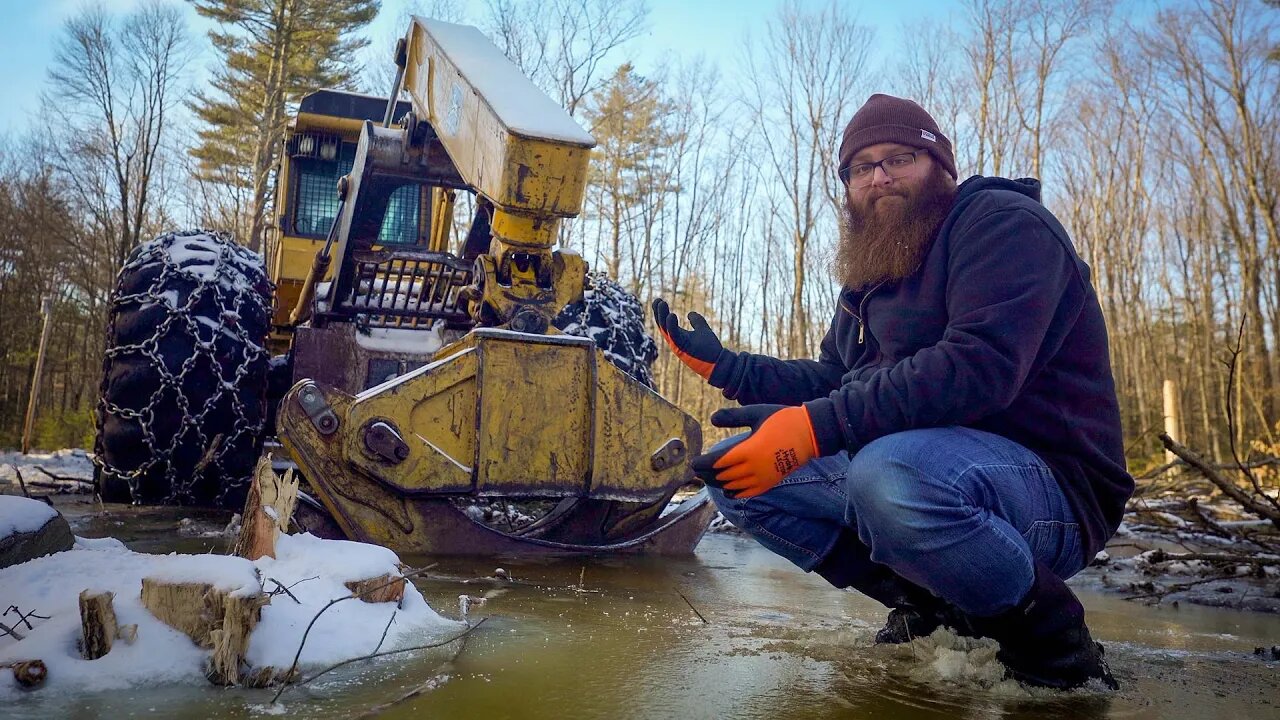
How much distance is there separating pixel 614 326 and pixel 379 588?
3513 millimetres

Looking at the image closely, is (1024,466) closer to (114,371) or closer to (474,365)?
(474,365)

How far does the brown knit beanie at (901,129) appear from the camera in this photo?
215 cm

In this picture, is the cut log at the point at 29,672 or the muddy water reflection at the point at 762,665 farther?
the muddy water reflection at the point at 762,665

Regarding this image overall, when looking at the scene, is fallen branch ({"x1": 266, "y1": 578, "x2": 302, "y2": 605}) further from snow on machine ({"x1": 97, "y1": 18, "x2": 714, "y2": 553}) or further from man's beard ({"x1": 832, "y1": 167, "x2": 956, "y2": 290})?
man's beard ({"x1": 832, "y1": 167, "x2": 956, "y2": 290})

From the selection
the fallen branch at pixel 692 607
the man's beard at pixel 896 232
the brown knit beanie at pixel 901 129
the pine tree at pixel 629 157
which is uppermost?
the pine tree at pixel 629 157

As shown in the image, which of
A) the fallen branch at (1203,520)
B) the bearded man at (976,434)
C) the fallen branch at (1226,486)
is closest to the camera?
the bearded man at (976,434)

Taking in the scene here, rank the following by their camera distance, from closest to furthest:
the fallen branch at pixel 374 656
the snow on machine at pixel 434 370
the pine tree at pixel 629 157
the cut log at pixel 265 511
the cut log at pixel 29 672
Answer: the cut log at pixel 29 672 < the fallen branch at pixel 374 656 < the cut log at pixel 265 511 < the snow on machine at pixel 434 370 < the pine tree at pixel 629 157

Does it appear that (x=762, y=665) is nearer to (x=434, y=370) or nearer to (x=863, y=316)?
(x=863, y=316)

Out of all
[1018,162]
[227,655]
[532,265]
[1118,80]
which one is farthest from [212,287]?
[1118,80]

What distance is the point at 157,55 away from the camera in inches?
725

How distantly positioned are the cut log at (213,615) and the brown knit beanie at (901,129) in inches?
67.0

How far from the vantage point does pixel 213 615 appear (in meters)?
1.46

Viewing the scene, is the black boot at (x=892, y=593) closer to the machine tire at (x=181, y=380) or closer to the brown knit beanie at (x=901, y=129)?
the brown knit beanie at (x=901, y=129)

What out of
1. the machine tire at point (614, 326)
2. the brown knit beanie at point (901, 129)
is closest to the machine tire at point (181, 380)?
the machine tire at point (614, 326)
